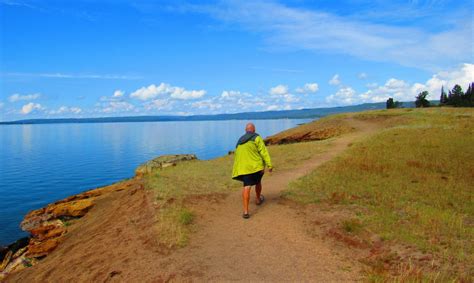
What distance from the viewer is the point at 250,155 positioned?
1131 cm

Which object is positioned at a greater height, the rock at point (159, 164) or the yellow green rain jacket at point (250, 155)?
the yellow green rain jacket at point (250, 155)

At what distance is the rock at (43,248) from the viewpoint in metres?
16.0

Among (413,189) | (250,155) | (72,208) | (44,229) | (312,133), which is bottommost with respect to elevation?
(44,229)

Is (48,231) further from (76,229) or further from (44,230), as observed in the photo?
(76,229)

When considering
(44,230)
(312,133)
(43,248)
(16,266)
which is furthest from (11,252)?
(312,133)

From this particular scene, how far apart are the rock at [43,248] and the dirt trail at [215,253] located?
2087 millimetres

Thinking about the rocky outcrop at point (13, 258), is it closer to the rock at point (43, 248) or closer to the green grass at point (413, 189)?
the rock at point (43, 248)

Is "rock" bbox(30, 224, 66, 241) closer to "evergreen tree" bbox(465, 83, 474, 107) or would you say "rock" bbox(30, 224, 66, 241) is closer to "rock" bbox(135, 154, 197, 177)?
"rock" bbox(135, 154, 197, 177)

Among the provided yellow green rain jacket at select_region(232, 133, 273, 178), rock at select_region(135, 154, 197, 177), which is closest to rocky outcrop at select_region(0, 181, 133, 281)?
rock at select_region(135, 154, 197, 177)

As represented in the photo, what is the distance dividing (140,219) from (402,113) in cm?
3967

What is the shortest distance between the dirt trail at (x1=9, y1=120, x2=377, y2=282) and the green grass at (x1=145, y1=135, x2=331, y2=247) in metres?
0.37

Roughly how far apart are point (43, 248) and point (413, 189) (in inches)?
608

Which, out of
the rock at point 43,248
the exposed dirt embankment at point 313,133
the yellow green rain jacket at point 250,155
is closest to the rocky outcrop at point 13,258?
the rock at point 43,248

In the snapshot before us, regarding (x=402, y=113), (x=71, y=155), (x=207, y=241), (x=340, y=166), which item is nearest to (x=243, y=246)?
(x=207, y=241)
